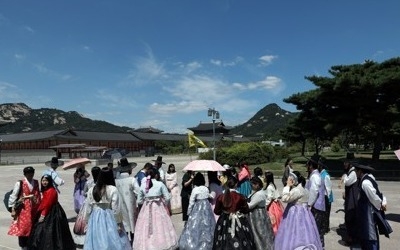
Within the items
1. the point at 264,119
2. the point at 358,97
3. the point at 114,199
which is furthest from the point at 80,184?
the point at 264,119

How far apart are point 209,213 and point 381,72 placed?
22.9 meters

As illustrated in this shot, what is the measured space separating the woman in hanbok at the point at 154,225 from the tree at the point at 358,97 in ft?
67.5

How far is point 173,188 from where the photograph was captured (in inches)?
457

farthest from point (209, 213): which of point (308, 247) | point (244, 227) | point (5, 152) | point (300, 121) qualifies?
point (5, 152)

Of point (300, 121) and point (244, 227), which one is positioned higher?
point (300, 121)

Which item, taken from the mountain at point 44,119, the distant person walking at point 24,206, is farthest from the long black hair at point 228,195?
the mountain at point 44,119

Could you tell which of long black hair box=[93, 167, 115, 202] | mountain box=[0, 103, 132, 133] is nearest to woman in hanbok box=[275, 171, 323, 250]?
long black hair box=[93, 167, 115, 202]

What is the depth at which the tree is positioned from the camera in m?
25.0

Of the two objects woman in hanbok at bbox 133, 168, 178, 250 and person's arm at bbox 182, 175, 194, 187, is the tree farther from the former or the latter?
woman in hanbok at bbox 133, 168, 178, 250

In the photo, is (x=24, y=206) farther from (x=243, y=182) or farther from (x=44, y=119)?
(x=44, y=119)

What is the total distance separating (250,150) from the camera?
36.0 m

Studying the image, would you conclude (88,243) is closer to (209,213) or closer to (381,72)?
(209,213)

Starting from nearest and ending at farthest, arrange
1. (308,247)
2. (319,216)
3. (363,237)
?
(308,247)
(363,237)
(319,216)

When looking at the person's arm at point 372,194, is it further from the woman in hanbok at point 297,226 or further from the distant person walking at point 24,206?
the distant person walking at point 24,206
